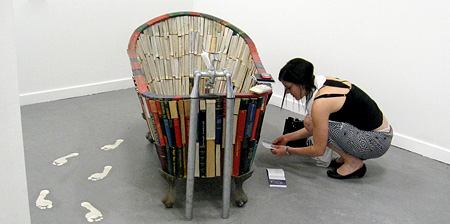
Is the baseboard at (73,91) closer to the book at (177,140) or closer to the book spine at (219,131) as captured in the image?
the book at (177,140)

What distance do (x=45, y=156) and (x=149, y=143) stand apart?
26.8 inches

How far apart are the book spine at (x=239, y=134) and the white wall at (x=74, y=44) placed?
213 cm

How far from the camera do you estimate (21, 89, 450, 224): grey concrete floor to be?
2221 mm

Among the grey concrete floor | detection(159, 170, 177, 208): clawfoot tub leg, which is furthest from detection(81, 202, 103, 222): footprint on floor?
detection(159, 170, 177, 208): clawfoot tub leg

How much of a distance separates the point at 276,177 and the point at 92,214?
3.60 feet

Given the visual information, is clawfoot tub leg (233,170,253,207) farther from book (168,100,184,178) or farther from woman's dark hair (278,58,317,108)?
woman's dark hair (278,58,317,108)

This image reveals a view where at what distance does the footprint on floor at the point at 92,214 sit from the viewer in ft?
6.91

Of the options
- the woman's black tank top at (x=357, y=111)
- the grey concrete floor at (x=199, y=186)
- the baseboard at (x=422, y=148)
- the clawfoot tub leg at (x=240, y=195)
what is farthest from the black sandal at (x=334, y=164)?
the clawfoot tub leg at (x=240, y=195)

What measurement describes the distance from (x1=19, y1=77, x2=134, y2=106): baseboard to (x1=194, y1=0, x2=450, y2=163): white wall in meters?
1.59

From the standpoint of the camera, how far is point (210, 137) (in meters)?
2.06

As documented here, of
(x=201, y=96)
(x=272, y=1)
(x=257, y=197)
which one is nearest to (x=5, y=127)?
(x=201, y=96)

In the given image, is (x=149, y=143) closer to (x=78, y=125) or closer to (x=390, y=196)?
(x=78, y=125)

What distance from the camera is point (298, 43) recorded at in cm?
360

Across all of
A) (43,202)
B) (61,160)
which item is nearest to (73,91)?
(61,160)
